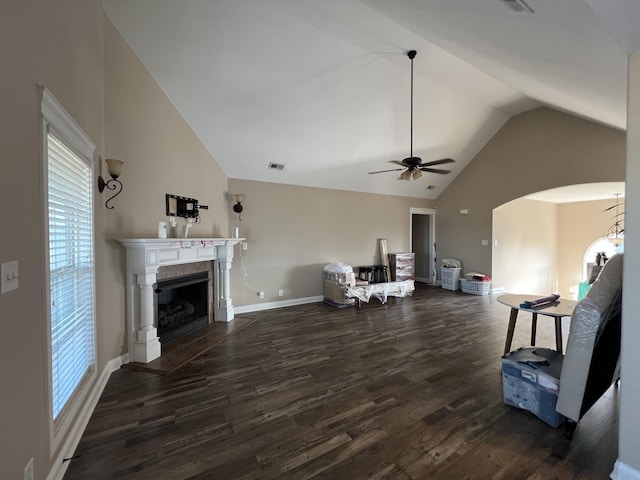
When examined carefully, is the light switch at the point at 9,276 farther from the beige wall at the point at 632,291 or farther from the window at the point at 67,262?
the beige wall at the point at 632,291

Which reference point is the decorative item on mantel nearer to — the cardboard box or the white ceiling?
the white ceiling

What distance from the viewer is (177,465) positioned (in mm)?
1565

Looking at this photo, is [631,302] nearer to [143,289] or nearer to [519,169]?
[143,289]

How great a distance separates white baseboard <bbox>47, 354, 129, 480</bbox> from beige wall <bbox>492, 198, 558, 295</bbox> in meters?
6.96

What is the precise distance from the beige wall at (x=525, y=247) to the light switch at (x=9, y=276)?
7243 mm

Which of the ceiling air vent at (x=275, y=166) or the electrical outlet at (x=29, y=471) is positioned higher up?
the ceiling air vent at (x=275, y=166)

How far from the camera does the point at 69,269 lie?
6.06 ft

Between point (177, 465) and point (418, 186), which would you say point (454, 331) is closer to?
point (177, 465)

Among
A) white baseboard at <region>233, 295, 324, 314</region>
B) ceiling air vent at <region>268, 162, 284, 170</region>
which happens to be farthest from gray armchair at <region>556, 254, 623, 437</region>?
ceiling air vent at <region>268, 162, 284, 170</region>

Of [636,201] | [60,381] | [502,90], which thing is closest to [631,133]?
[636,201]

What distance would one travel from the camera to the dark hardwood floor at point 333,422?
61.1 inches

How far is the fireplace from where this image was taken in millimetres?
3258

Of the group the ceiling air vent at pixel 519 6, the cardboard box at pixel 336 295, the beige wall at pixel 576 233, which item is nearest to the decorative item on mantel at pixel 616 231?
the beige wall at pixel 576 233

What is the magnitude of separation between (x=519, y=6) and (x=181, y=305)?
14.3 ft
